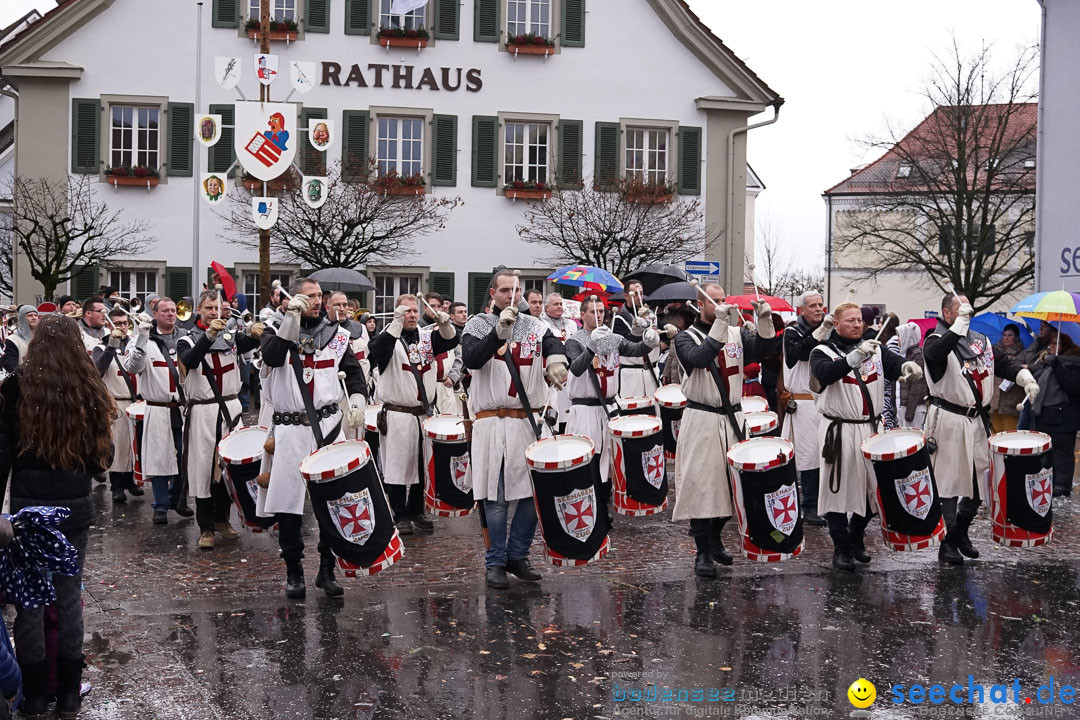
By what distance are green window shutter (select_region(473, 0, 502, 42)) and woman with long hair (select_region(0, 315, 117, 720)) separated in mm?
21490

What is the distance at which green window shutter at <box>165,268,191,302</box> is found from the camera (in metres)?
24.9

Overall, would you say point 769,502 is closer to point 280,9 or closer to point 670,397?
point 670,397

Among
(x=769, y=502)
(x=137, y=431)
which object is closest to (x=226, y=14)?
(x=137, y=431)

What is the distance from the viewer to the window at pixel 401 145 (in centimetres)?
2567

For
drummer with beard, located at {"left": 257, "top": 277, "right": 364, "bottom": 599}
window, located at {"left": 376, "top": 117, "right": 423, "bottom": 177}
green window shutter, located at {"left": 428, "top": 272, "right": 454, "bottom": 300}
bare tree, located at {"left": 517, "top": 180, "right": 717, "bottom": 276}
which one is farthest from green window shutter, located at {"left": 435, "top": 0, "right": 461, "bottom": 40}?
drummer with beard, located at {"left": 257, "top": 277, "right": 364, "bottom": 599}

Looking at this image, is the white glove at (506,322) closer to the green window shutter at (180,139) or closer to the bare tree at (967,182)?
the green window shutter at (180,139)

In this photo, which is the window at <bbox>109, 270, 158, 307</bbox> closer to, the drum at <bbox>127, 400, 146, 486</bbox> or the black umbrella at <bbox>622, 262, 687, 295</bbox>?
the black umbrella at <bbox>622, 262, 687, 295</bbox>

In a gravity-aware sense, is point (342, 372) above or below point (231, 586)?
above

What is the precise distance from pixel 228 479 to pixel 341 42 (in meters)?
18.9

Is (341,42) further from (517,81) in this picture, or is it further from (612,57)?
(612,57)

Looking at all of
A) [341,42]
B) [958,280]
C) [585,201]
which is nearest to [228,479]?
[585,201]

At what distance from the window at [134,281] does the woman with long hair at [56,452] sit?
807 inches

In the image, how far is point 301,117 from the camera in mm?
25188

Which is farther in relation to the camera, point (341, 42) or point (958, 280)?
point (958, 280)
